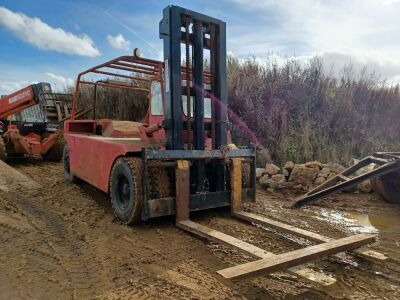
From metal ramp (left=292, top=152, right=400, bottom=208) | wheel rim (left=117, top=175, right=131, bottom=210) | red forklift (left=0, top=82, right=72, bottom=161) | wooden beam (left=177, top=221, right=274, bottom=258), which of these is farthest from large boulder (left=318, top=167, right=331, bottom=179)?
red forklift (left=0, top=82, right=72, bottom=161)

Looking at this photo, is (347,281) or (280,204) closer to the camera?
(347,281)

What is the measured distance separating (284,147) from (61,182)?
4.46 metres

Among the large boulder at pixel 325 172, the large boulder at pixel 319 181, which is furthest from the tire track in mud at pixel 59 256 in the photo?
the large boulder at pixel 325 172

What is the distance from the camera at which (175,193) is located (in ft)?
13.3

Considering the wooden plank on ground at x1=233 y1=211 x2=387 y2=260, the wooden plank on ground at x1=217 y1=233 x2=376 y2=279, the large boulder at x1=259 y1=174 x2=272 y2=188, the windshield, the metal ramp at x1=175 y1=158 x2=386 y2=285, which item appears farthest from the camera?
the large boulder at x1=259 y1=174 x2=272 y2=188

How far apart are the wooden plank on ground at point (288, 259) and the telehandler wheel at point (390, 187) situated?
2.72m

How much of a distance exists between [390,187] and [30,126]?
8757mm

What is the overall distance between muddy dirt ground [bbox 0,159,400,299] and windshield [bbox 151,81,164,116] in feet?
4.91

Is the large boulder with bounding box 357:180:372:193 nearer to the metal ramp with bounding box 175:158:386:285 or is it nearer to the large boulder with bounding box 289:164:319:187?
the large boulder with bounding box 289:164:319:187

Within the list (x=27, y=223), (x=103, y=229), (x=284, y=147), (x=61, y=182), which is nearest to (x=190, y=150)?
(x=103, y=229)

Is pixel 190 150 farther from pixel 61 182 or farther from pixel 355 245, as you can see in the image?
pixel 61 182

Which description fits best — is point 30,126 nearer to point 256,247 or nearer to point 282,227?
point 282,227

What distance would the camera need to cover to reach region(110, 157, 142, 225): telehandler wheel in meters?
3.95

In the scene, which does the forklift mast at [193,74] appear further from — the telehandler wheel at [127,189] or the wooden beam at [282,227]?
the wooden beam at [282,227]
